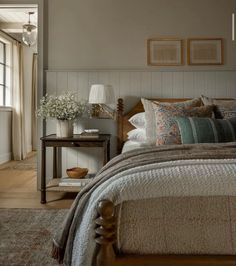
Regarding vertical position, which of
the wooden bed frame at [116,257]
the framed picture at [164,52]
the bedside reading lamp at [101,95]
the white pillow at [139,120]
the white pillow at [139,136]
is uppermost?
the framed picture at [164,52]

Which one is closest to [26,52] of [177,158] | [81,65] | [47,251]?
[81,65]

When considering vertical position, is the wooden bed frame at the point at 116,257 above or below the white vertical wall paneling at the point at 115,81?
below

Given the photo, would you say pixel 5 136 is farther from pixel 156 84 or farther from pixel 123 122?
pixel 156 84

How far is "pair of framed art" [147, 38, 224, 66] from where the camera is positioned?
379 cm

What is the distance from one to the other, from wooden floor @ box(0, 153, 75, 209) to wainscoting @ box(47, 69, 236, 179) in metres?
0.71

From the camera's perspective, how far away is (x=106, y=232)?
1144mm

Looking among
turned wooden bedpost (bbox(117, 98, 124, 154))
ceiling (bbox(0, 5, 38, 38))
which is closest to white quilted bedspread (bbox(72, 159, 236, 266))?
turned wooden bedpost (bbox(117, 98, 124, 154))

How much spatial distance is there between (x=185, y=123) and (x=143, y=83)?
4.50 feet

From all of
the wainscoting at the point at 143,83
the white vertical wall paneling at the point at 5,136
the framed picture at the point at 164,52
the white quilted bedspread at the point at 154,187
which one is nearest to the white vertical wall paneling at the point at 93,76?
the wainscoting at the point at 143,83

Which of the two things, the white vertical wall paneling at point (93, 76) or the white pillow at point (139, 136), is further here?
the white vertical wall paneling at point (93, 76)

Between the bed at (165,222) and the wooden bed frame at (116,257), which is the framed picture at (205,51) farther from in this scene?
the wooden bed frame at (116,257)

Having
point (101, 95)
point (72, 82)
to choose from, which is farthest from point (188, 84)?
point (72, 82)

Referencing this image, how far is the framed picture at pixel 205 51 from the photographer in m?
3.78

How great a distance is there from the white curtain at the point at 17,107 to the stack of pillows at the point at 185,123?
3.76 metres
